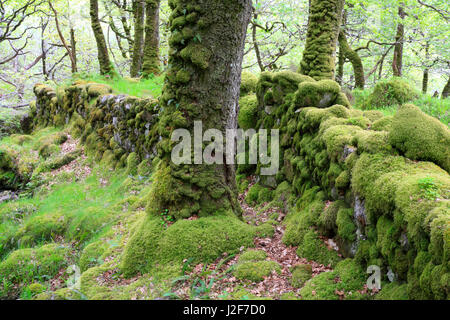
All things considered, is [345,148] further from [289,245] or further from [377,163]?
[289,245]

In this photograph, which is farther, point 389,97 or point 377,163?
point 389,97

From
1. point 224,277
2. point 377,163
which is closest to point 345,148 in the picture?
point 377,163

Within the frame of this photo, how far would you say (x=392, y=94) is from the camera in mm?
7887

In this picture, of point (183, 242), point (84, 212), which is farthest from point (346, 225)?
point (84, 212)

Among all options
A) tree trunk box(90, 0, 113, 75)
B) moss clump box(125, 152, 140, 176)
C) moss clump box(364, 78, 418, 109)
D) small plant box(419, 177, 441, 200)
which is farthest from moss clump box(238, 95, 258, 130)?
tree trunk box(90, 0, 113, 75)

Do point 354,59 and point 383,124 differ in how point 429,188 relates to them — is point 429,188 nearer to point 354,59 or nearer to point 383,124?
point 383,124

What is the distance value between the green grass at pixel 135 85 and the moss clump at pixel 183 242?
6369 mm

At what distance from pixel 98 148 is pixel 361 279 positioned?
31.3ft

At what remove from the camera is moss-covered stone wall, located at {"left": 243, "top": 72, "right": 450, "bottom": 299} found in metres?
2.56

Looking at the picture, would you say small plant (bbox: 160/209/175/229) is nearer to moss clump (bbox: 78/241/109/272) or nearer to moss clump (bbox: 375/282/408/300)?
moss clump (bbox: 78/241/109/272)

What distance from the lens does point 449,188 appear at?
109 inches

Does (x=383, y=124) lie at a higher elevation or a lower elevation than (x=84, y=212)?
higher

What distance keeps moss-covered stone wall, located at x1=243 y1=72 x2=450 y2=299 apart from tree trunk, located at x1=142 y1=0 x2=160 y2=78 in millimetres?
8930

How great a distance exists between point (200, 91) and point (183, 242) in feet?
7.55
